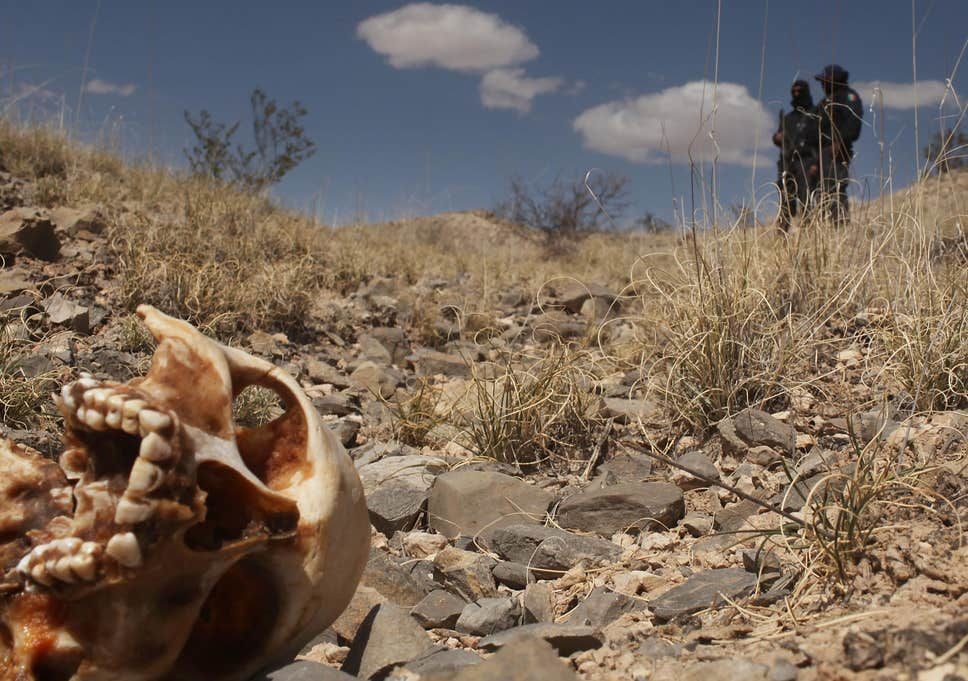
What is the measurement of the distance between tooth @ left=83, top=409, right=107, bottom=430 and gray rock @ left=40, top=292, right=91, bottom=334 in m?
3.22

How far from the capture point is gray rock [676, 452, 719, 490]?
3.01m

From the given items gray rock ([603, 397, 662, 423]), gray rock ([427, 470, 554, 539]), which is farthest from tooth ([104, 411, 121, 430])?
gray rock ([603, 397, 662, 423])

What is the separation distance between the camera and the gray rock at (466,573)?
93.5 inches

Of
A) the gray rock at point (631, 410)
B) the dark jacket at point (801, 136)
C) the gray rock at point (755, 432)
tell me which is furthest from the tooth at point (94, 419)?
the dark jacket at point (801, 136)

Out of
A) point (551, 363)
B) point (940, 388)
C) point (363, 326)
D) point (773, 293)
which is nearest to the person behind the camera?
point (940, 388)

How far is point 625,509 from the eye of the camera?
2801 millimetres

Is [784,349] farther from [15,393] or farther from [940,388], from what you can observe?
[15,393]

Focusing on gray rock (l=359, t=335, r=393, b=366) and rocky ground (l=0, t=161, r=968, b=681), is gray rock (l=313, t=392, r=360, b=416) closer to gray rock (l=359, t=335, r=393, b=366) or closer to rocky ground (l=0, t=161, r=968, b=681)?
rocky ground (l=0, t=161, r=968, b=681)

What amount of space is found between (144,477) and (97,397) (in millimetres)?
184

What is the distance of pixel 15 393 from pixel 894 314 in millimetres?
3742

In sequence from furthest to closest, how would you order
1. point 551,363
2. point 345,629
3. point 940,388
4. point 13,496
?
point 551,363 → point 940,388 → point 345,629 → point 13,496

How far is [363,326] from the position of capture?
5906mm

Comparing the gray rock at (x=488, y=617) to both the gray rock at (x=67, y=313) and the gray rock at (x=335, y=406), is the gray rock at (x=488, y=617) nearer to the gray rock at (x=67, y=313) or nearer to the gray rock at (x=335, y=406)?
the gray rock at (x=335, y=406)

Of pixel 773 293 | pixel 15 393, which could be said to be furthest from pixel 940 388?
pixel 15 393
